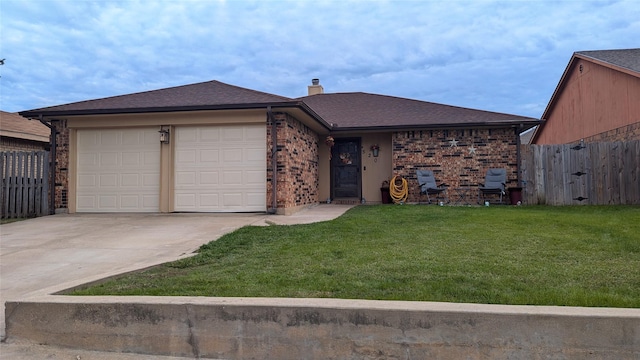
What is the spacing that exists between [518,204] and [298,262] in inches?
347

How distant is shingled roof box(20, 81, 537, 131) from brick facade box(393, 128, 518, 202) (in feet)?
1.45

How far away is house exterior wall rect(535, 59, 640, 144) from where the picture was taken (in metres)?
11.7

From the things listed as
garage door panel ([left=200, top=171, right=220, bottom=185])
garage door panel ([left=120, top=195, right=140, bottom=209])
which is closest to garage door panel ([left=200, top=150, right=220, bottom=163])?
garage door panel ([left=200, top=171, right=220, bottom=185])

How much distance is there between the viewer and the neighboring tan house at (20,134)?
1298 centimetres

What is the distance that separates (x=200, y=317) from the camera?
298cm

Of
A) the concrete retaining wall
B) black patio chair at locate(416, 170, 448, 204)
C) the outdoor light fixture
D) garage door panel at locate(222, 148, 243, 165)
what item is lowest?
the concrete retaining wall

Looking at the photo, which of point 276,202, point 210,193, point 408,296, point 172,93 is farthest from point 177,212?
point 408,296

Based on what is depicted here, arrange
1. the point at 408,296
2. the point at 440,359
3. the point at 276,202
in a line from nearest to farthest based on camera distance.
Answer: the point at 440,359, the point at 408,296, the point at 276,202

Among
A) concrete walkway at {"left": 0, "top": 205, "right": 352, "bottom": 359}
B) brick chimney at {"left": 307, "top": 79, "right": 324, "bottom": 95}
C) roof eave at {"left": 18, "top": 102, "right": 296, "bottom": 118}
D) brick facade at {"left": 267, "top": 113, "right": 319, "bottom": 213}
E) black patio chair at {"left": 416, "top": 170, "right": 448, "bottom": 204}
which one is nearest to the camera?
concrete walkway at {"left": 0, "top": 205, "right": 352, "bottom": 359}

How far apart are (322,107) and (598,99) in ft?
30.1

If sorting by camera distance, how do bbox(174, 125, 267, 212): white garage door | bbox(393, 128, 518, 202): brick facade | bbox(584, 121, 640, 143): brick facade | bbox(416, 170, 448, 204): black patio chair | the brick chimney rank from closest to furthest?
bbox(174, 125, 267, 212): white garage door, bbox(584, 121, 640, 143): brick facade, bbox(416, 170, 448, 204): black patio chair, bbox(393, 128, 518, 202): brick facade, the brick chimney

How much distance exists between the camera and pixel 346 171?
43.7ft

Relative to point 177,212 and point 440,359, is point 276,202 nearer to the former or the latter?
point 177,212

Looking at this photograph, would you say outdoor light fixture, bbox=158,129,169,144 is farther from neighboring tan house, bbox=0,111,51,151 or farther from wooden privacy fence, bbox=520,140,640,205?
wooden privacy fence, bbox=520,140,640,205
